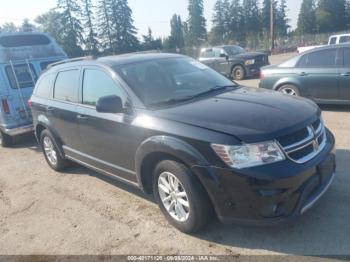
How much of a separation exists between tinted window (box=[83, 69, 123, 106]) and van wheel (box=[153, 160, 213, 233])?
44.4 inches

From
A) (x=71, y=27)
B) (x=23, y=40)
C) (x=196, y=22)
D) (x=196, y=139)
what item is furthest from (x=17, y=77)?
(x=196, y=22)

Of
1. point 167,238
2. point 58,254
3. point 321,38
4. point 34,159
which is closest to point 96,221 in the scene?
point 58,254

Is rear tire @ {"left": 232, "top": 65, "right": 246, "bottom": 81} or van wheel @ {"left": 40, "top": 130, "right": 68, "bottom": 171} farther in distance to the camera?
rear tire @ {"left": 232, "top": 65, "right": 246, "bottom": 81}

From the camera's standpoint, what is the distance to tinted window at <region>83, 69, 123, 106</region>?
4.31m

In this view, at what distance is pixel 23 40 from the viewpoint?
863 centimetres

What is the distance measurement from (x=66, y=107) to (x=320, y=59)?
5.73 metres

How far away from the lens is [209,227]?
148 inches

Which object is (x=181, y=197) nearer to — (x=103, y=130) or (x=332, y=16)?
(x=103, y=130)

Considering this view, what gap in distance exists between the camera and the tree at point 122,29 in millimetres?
65375

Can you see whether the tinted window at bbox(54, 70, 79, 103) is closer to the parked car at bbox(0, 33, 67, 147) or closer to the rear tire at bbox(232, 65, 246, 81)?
the parked car at bbox(0, 33, 67, 147)

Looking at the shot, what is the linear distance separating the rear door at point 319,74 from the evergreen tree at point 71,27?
55.4 meters

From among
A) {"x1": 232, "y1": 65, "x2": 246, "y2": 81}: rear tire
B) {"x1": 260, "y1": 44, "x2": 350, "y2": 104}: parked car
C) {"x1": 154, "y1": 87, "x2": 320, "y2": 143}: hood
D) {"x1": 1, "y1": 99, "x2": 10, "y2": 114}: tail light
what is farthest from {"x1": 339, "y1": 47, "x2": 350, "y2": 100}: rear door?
{"x1": 232, "y1": 65, "x2": 246, "y2": 81}: rear tire

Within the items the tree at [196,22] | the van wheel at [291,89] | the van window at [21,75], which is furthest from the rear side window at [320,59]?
the tree at [196,22]

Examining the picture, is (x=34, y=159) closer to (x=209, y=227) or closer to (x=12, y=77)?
(x=12, y=77)
